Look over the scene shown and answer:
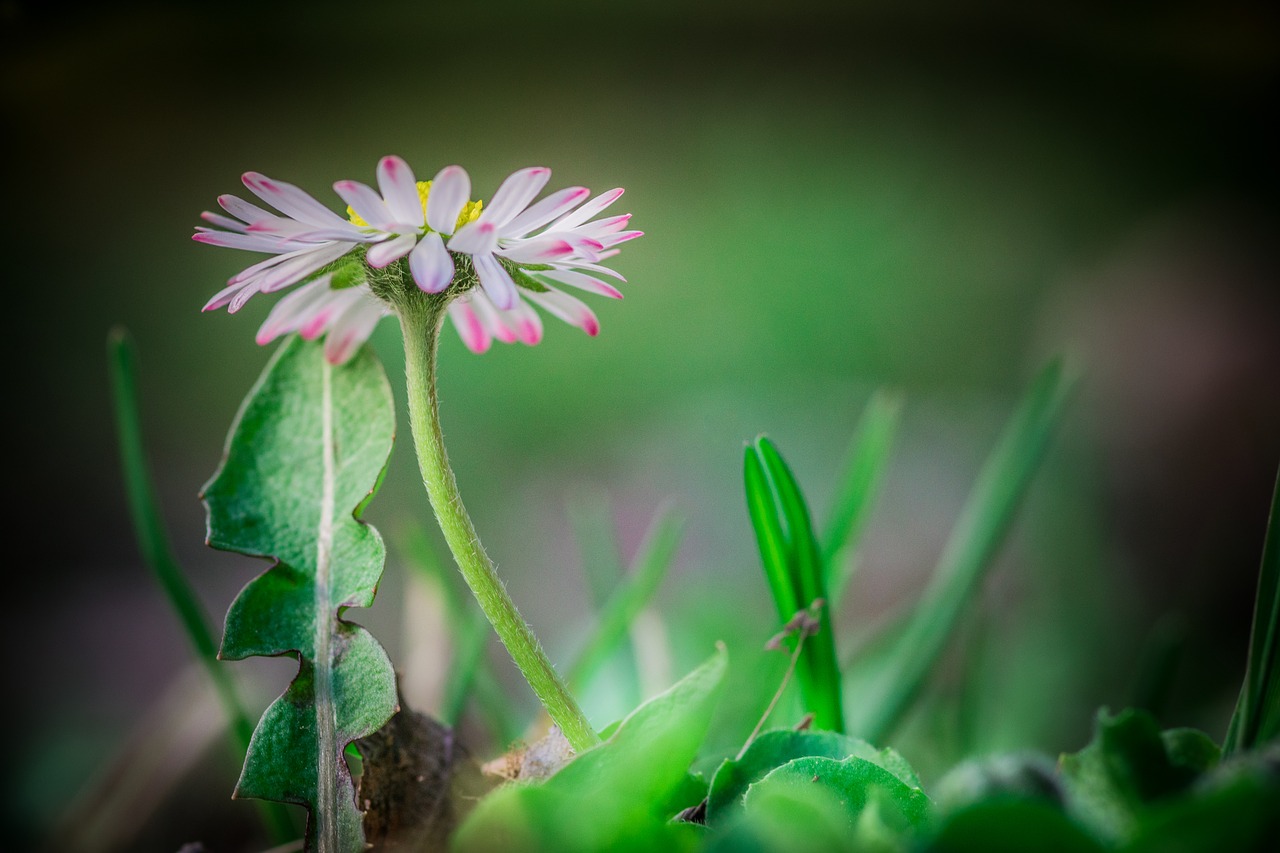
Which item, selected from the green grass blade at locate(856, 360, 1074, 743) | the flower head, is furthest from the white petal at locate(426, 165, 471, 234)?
the green grass blade at locate(856, 360, 1074, 743)

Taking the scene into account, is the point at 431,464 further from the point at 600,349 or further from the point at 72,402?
the point at 72,402

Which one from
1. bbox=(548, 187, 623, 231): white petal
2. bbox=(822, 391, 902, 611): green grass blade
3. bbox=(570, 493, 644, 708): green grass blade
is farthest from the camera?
bbox=(570, 493, 644, 708): green grass blade

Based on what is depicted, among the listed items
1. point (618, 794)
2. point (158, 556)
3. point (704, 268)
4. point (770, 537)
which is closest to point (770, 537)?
point (770, 537)

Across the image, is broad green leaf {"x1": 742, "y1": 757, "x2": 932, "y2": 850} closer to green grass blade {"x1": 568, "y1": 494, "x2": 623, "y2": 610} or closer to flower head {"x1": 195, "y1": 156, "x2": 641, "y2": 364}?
flower head {"x1": 195, "y1": 156, "x2": 641, "y2": 364}

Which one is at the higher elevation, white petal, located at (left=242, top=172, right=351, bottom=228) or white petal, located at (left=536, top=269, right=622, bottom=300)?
white petal, located at (left=242, top=172, right=351, bottom=228)

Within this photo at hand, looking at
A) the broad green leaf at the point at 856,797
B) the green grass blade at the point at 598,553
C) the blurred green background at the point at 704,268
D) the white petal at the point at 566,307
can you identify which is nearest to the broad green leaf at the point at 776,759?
the broad green leaf at the point at 856,797

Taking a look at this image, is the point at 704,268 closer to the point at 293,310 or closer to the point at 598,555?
the point at 598,555

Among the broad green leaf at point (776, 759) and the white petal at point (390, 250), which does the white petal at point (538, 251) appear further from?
the broad green leaf at point (776, 759)

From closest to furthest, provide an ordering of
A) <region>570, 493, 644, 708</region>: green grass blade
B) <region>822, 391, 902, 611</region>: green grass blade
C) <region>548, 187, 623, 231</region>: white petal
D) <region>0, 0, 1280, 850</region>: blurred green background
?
<region>548, 187, 623, 231</region>: white petal
<region>822, 391, 902, 611</region>: green grass blade
<region>570, 493, 644, 708</region>: green grass blade
<region>0, 0, 1280, 850</region>: blurred green background
